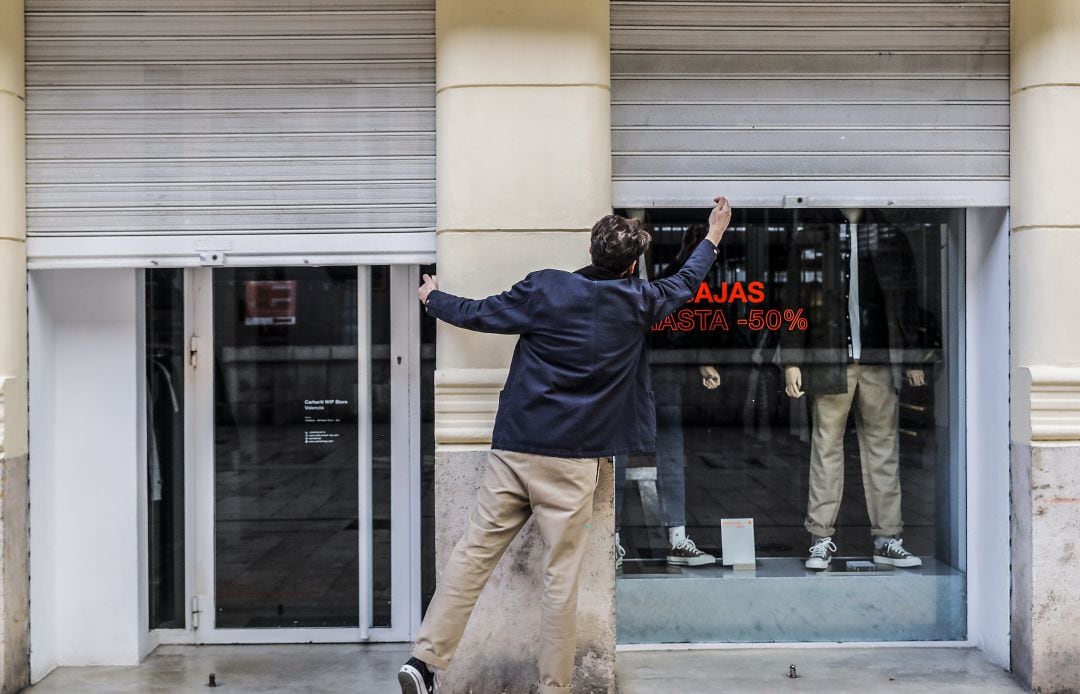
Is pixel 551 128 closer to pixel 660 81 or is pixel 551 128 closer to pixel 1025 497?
pixel 660 81

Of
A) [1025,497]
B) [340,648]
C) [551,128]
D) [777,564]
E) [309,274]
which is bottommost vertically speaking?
[340,648]

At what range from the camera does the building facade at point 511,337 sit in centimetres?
499

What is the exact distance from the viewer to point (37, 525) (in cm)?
529

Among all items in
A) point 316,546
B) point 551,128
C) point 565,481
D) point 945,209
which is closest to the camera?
point 565,481

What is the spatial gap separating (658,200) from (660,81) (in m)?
0.59

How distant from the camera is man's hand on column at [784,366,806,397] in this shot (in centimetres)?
592

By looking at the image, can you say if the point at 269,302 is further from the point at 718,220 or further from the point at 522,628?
the point at 718,220

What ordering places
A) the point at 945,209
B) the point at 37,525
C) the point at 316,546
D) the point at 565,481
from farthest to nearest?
the point at 316,546
the point at 945,209
the point at 37,525
the point at 565,481

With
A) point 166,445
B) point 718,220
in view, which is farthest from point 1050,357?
point 166,445

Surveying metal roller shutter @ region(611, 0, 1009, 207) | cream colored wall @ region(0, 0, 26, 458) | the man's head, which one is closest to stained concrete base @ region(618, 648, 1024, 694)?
the man's head

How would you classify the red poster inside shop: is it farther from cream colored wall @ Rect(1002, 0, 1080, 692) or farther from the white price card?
cream colored wall @ Rect(1002, 0, 1080, 692)

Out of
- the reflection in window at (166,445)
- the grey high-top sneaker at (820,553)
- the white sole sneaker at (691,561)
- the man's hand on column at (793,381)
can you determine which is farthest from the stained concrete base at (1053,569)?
the reflection in window at (166,445)

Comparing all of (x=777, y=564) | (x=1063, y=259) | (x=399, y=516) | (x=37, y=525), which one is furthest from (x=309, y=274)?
(x=1063, y=259)

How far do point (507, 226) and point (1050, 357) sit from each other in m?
2.69
